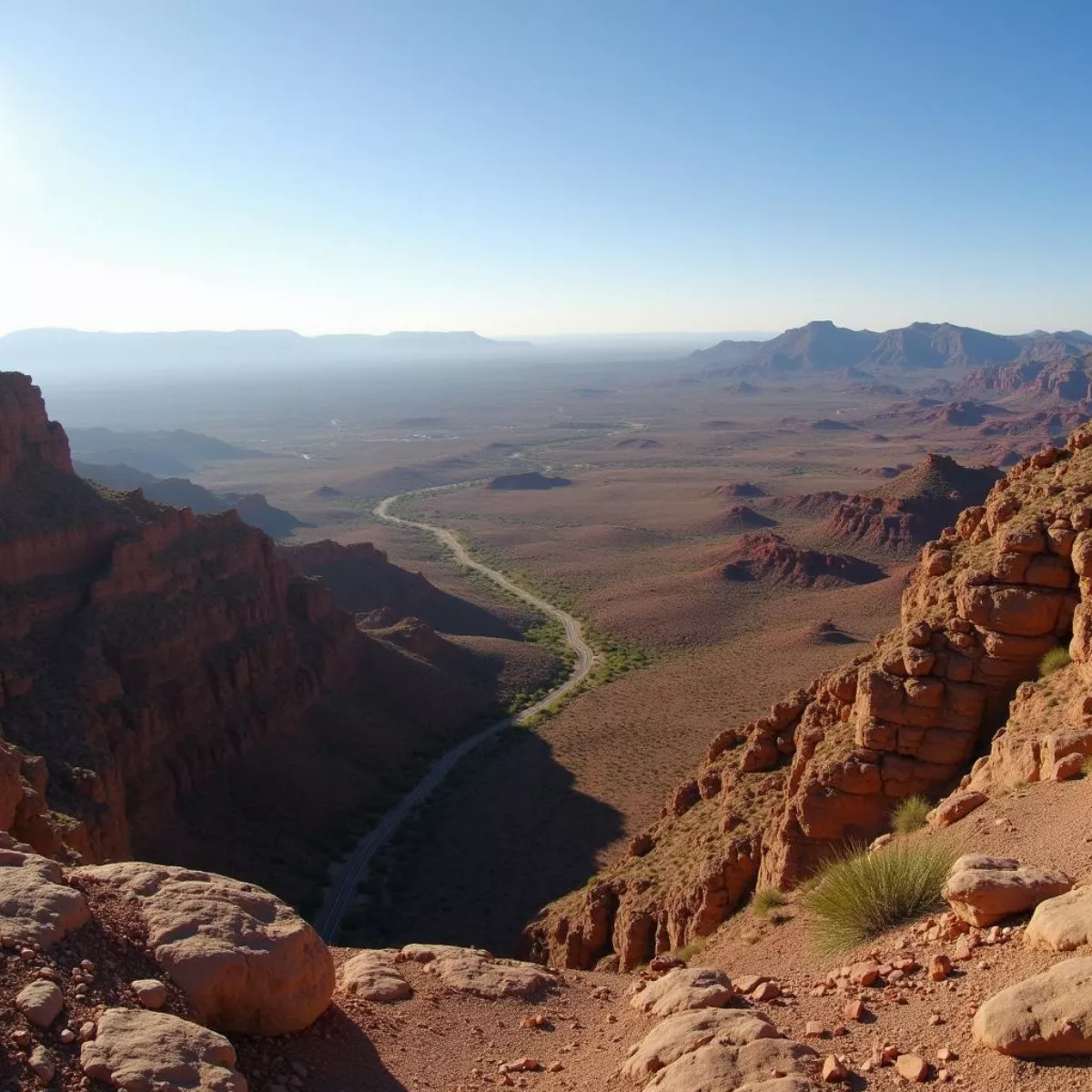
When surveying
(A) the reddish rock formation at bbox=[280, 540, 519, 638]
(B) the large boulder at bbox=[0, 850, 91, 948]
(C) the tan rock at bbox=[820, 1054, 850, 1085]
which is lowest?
(A) the reddish rock formation at bbox=[280, 540, 519, 638]

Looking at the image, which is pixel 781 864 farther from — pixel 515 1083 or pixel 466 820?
pixel 466 820

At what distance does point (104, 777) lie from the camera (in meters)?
29.1

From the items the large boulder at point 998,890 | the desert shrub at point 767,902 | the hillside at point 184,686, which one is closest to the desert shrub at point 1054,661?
the desert shrub at point 767,902

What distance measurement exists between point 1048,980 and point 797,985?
12.1ft

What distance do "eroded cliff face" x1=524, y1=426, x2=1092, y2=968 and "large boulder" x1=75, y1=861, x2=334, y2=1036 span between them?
33.3 feet

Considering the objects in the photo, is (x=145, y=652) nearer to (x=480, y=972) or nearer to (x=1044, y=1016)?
(x=480, y=972)

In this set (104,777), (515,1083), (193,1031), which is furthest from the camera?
(104,777)

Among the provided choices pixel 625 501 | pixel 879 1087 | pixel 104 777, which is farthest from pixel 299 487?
pixel 879 1087

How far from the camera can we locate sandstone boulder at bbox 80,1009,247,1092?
8125 millimetres

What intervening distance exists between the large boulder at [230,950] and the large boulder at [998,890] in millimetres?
6969

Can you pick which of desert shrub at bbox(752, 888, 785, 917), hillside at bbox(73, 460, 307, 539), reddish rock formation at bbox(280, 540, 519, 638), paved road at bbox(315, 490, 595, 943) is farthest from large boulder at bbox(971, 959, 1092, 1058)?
hillside at bbox(73, 460, 307, 539)

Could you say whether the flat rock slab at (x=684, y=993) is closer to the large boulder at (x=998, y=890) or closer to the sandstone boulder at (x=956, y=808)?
the large boulder at (x=998, y=890)

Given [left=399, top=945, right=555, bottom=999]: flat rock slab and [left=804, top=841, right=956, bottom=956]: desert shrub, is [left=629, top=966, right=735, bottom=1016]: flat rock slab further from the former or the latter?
[left=804, top=841, right=956, bottom=956]: desert shrub

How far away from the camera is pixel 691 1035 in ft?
31.5
